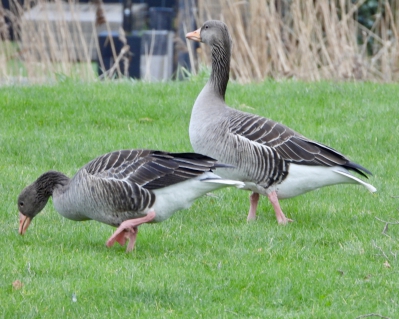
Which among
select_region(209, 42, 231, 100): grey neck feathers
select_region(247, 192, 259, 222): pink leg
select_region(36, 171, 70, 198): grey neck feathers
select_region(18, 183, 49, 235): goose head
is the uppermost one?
select_region(209, 42, 231, 100): grey neck feathers

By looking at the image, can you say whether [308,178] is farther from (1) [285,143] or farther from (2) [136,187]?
(2) [136,187]

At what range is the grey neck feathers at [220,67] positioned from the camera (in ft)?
25.3

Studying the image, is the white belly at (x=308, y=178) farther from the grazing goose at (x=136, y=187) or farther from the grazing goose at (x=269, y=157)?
the grazing goose at (x=136, y=187)

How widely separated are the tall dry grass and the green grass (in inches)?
70.2

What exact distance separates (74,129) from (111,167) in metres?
4.04

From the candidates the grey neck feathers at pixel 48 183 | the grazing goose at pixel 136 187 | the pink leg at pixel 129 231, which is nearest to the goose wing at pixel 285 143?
the grazing goose at pixel 136 187

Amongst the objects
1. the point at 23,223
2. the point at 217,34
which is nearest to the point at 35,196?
the point at 23,223

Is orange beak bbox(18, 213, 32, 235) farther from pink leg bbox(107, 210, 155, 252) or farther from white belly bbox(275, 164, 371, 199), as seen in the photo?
white belly bbox(275, 164, 371, 199)

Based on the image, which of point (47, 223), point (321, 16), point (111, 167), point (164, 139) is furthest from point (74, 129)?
point (321, 16)

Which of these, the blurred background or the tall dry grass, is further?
the tall dry grass

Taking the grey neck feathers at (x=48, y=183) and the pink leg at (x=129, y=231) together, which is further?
the grey neck feathers at (x=48, y=183)

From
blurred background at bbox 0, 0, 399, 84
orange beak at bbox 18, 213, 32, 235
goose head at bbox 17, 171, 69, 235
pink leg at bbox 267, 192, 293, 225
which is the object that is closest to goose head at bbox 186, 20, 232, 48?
pink leg at bbox 267, 192, 293, 225

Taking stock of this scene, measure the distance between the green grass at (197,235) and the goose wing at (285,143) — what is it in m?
0.58

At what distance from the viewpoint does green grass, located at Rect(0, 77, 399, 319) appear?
511cm
